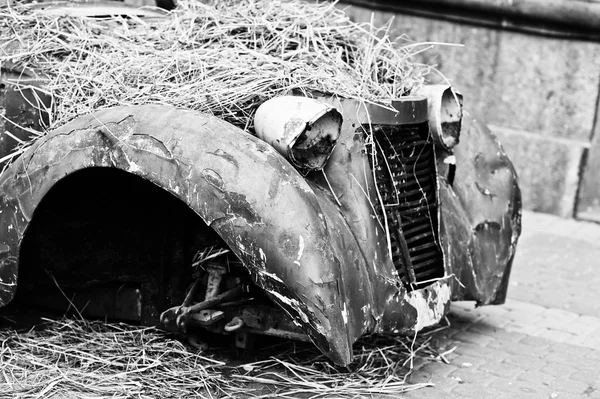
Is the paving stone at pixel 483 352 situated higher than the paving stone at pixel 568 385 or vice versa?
the paving stone at pixel 568 385

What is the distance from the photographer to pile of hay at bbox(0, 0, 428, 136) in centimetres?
372

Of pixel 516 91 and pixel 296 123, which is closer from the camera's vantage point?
pixel 296 123

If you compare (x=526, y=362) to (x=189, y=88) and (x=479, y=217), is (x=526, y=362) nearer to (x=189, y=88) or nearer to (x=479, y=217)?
(x=479, y=217)

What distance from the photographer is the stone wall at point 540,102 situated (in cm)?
730

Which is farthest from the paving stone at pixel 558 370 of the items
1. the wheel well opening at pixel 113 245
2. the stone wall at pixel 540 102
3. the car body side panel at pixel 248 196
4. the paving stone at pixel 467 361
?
the stone wall at pixel 540 102

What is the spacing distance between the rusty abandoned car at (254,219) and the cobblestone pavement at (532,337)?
29 centimetres

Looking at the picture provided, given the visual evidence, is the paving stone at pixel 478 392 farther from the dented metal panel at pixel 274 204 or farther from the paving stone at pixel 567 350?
the paving stone at pixel 567 350

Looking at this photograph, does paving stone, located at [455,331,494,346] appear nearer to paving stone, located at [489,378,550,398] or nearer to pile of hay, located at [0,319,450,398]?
pile of hay, located at [0,319,450,398]

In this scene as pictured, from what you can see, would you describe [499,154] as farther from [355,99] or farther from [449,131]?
[355,99]

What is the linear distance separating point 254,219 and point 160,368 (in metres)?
0.91

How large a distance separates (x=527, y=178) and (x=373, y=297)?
446 centimetres

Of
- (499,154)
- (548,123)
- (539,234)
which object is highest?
(499,154)

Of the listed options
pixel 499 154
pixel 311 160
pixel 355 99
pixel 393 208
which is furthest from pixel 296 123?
pixel 499 154

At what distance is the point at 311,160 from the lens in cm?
346
